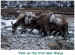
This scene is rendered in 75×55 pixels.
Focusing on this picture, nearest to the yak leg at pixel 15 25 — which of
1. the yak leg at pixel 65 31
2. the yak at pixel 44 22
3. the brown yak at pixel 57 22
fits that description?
the yak at pixel 44 22

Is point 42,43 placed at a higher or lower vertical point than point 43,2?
lower

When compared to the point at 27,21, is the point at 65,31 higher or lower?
lower

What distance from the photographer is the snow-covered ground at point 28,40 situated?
13.9 feet

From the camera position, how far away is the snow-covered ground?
4234mm

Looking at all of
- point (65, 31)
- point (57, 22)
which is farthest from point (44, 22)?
point (65, 31)

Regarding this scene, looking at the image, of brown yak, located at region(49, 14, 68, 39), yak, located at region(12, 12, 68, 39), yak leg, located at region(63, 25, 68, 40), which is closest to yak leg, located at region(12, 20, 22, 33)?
yak, located at region(12, 12, 68, 39)

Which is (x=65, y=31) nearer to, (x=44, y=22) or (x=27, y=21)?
(x=44, y=22)

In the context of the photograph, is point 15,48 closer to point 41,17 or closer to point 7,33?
point 7,33

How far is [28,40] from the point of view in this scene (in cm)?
424

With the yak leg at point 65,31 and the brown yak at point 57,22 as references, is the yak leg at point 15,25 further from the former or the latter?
the yak leg at point 65,31

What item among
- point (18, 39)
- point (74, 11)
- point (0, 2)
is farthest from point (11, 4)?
point (74, 11)

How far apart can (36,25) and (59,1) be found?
39cm

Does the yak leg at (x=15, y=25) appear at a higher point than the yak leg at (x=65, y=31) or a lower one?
higher

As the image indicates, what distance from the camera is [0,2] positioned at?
4230 millimetres
